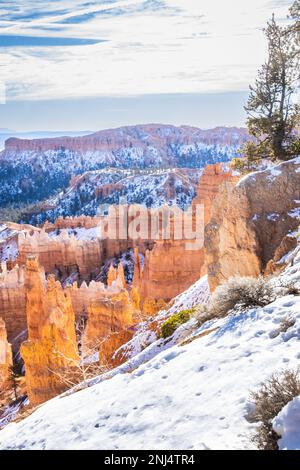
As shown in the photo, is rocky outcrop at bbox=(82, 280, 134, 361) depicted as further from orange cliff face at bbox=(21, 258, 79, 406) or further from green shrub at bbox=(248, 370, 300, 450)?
green shrub at bbox=(248, 370, 300, 450)

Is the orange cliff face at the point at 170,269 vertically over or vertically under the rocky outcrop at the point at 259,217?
under

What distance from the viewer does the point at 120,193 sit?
5581 inches

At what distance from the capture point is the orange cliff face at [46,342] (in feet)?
65.2

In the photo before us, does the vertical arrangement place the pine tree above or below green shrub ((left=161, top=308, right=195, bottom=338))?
above

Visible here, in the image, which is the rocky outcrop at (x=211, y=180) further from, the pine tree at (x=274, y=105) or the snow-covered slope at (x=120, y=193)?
the snow-covered slope at (x=120, y=193)

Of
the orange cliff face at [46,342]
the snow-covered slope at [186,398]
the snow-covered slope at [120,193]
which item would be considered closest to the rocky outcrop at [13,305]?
the orange cliff face at [46,342]

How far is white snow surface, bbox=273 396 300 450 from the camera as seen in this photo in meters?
4.33

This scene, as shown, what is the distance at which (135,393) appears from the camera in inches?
259

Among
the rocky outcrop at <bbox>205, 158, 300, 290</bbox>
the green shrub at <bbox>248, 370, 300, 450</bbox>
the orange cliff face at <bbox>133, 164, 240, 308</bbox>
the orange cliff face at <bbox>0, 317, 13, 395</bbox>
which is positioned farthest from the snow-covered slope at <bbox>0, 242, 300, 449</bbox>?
the orange cliff face at <bbox>133, 164, 240, 308</bbox>

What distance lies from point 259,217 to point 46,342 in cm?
1141

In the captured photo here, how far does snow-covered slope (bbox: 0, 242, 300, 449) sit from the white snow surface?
0.39m

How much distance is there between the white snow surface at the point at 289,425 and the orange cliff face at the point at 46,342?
7.52 metres

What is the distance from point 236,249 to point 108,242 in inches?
2000

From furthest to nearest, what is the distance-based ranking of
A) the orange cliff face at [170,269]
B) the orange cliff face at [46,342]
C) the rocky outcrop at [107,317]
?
the orange cliff face at [170,269] → the rocky outcrop at [107,317] → the orange cliff face at [46,342]
